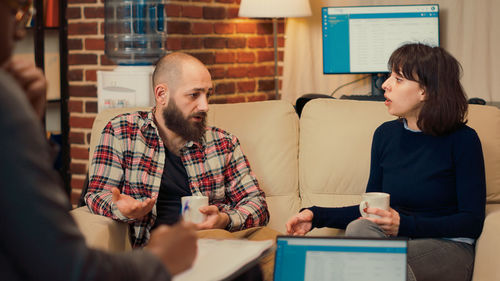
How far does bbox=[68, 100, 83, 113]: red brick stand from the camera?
3.76 meters

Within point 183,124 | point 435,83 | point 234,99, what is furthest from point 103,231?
point 234,99

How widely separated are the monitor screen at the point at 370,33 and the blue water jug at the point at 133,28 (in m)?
1.05

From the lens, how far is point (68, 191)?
3947 millimetres

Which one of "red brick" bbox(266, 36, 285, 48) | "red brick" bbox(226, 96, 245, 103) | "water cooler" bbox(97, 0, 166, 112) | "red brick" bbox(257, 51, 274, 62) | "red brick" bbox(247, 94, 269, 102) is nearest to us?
"water cooler" bbox(97, 0, 166, 112)

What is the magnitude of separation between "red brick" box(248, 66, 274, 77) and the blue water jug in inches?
37.7

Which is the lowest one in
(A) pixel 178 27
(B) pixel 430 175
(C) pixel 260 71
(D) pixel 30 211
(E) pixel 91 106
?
(B) pixel 430 175

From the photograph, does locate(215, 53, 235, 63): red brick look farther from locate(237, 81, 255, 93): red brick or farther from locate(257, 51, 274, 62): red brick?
locate(257, 51, 274, 62): red brick

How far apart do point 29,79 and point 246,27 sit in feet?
11.4

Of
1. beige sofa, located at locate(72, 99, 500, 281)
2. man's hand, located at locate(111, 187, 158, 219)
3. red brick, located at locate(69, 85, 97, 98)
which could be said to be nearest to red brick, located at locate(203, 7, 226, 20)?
red brick, located at locate(69, 85, 97, 98)

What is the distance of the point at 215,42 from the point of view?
4035 mm

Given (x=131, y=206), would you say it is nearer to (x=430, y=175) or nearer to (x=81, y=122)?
(x=430, y=175)

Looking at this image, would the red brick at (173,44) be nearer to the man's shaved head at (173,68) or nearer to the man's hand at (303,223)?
the man's shaved head at (173,68)

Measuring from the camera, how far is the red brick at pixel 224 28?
4061 mm

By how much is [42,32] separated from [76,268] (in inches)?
125
